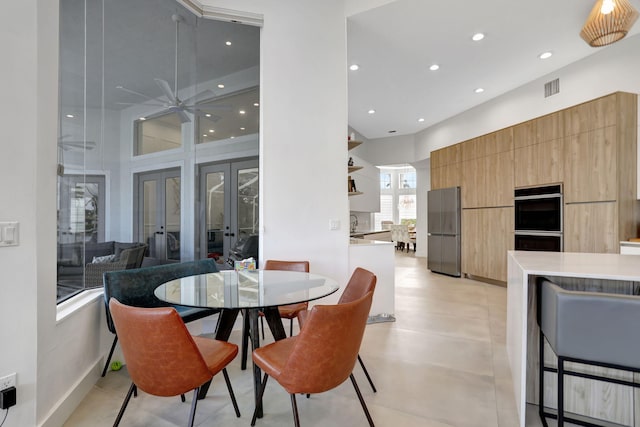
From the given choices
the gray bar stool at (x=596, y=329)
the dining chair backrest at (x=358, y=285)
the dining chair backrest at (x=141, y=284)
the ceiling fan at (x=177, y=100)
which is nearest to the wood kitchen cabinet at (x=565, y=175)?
the gray bar stool at (x=596, y=329)

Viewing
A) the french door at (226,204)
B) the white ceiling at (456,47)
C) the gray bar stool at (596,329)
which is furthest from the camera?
the french door at (226,204)

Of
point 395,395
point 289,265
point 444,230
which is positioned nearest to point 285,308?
point 289,265

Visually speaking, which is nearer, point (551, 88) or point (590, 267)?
point (590, 267)

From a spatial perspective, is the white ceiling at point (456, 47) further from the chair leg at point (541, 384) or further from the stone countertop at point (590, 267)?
the chair leg at point (541, 384)

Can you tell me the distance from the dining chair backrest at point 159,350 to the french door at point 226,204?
290cm

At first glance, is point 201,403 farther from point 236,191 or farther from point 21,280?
point 236,191

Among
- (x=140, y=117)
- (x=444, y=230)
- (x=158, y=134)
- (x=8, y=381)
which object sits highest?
(x=140, y=117)

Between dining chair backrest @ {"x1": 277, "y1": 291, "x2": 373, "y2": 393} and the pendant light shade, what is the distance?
2875 millimetres

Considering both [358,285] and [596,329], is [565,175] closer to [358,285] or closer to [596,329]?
[596,329]

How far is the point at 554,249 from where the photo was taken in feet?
14.3

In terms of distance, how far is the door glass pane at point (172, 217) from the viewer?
4176 millimetres

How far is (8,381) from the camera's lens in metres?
1.46

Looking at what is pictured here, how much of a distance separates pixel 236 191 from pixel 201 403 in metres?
3.22

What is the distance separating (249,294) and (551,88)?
535 centimetres
